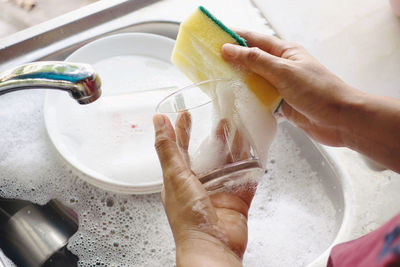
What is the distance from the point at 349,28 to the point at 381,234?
66cm

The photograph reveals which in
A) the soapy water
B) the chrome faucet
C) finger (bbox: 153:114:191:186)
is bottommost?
the soapy water

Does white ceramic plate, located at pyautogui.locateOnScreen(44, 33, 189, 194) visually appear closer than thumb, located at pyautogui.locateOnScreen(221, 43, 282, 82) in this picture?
No

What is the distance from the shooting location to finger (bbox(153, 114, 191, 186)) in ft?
1.69

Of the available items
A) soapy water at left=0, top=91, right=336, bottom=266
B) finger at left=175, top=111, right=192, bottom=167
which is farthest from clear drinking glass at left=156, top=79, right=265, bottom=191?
soapy water at left=0, top=91, right=336, bottom=266

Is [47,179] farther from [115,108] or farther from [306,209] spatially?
[306,209]

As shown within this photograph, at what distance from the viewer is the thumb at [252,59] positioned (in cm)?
56

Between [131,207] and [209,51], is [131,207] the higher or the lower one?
the lower one

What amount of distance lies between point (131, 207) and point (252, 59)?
0.36 meters

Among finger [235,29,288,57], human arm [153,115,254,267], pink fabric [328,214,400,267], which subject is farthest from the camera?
finger [235,29,288,57]

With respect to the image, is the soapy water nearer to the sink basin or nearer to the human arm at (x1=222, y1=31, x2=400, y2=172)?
the sink basin

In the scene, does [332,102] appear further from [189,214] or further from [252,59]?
[189,214]

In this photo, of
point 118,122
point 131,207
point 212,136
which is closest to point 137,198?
point 131,207

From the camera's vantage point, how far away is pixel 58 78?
18.0 inches

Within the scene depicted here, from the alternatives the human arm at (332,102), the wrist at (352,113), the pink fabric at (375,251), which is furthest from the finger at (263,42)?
the pink fabric at (375,251)
